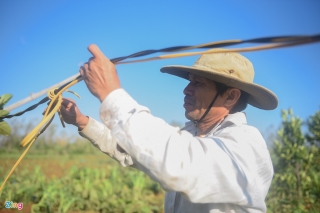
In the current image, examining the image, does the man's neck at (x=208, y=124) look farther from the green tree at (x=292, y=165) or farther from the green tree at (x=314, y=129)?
the green tree at (x=314, y=129)

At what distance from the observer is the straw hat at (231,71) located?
200cm

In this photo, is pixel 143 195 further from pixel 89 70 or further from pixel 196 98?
pixel 89 70

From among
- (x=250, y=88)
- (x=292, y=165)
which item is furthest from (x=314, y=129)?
(x=250, y=88)

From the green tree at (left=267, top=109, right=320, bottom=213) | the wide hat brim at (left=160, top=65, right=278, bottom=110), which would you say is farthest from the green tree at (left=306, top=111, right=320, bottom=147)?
the wide hat brim at (left=160, top=65, right=278, bottom=110)

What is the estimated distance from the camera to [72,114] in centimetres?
207

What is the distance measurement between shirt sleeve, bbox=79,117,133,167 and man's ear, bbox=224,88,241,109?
0.80 meters

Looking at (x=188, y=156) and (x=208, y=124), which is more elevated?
(x=208, y=124)

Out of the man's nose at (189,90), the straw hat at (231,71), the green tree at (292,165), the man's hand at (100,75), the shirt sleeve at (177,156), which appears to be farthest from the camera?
the green tree at (292,165)

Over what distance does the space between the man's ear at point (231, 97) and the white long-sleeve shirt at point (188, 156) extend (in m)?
0.58

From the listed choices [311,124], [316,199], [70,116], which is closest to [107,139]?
[70,116]

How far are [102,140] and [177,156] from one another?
3.45ft

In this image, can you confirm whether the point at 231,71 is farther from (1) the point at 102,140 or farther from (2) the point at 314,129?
(2) the point at 314,129

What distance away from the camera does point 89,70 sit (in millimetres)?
1377

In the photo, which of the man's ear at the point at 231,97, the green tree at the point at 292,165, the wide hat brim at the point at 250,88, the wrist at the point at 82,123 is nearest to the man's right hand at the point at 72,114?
the wrist at the point at 82,123
